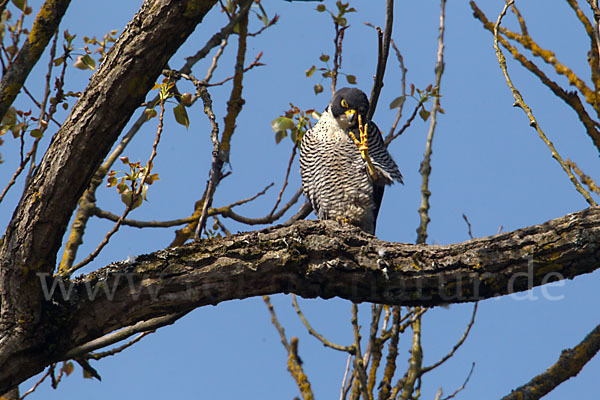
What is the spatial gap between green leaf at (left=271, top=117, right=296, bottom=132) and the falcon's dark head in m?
0.74

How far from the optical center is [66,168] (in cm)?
269

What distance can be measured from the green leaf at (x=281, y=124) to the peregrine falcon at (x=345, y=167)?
626 mm

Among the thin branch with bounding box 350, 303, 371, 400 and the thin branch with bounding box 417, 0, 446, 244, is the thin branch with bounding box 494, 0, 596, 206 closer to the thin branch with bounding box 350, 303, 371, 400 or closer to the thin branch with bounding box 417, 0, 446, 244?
the thin branch with bounding box 417, 0, 446, 244

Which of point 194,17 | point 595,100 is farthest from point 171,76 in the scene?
point 595,100

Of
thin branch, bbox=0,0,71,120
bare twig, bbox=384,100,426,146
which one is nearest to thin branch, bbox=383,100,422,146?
bare twig, bbox=384,100,426,146

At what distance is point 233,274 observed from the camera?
298 centimetres

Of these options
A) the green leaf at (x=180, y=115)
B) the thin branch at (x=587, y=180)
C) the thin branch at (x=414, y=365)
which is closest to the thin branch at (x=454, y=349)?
the thin branch at (x=414, y=365)

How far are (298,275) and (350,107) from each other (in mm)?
2608

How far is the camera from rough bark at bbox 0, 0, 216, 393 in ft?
8.29

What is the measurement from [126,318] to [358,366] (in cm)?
178

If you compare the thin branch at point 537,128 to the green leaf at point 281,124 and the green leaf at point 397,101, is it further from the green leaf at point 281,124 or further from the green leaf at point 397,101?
the green leaf at point 281,124

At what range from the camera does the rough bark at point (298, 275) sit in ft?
9.53

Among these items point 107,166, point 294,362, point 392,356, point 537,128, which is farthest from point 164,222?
point 537,128

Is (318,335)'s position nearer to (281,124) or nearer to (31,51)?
(281,124)
